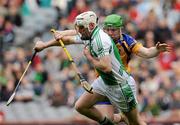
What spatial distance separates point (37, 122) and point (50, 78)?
7.76 feet

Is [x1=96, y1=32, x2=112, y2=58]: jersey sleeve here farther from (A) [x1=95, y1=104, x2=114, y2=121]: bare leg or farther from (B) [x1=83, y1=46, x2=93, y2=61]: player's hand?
(A) [x1=95, y1=104, x2=114, y2=121]: bare leg

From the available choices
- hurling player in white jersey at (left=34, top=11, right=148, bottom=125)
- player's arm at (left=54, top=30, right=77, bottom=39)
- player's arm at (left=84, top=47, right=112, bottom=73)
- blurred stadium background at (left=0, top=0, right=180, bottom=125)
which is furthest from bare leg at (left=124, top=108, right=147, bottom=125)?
blurred stadium background at (left=0, top=0, right=180, bottom=125)

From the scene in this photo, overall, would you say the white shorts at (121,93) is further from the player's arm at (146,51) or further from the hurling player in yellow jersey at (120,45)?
the player's arm at (146,51)

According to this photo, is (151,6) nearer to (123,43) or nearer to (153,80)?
(153,80)

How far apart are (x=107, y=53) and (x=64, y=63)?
7947 millimetres

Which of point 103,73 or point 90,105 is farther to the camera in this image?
point 90,105

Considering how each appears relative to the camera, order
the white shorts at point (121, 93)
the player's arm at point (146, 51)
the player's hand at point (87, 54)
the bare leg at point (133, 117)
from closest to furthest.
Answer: the player's hand at point (87, 54) < the white shorts at point (121, 93) < the player's arm at point (146, 51) < the bare leg at point (133, 117)

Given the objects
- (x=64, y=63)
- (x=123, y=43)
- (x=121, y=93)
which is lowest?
(x=64, y=63)

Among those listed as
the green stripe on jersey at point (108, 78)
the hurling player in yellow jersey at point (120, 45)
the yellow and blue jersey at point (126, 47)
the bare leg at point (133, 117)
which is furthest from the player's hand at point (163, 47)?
the bare leg at point (133, 117)

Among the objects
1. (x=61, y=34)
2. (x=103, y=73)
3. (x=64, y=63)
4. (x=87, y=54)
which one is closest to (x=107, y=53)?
(x=87, y=54)

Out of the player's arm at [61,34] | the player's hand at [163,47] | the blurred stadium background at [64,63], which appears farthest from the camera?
the blurred stadium background at [64,63]

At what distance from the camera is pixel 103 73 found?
47.6 feet

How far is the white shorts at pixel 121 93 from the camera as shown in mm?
14750

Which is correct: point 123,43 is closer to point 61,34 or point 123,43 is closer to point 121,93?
point 121,93
